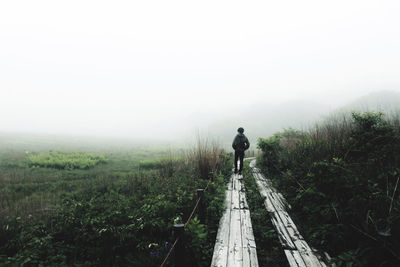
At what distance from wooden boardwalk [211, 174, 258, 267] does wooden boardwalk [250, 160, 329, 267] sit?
608 millimetres

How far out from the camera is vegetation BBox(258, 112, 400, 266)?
2756 millimetres

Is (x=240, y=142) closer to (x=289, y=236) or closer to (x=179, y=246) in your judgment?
(x=289, y=236)

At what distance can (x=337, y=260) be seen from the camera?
2746 mm

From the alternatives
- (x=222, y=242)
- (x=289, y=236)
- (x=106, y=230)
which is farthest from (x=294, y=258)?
(x=106, y=230)

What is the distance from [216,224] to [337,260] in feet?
8.15

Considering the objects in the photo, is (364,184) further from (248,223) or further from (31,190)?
(31,190)

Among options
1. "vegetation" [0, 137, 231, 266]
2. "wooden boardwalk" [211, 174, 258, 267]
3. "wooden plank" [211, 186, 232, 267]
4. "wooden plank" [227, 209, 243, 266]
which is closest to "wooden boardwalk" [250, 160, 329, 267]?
"wooden boardwalk" [211, 174, 258, 267]

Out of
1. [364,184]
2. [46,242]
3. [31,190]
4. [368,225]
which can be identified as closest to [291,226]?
[368,225]

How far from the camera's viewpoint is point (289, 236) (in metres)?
3.81

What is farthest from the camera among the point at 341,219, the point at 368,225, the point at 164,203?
the point at 164,203

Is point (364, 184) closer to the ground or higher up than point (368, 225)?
higher up

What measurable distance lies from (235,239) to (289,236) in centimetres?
118

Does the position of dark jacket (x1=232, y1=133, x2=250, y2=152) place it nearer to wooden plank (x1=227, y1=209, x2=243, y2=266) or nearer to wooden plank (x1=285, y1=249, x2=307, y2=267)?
wooden plank (x1=227, y1=209, x2=243, y2=266)

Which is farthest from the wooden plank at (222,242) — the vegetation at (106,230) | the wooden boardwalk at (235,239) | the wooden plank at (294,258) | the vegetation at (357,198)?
the vegetation at (357,198)
